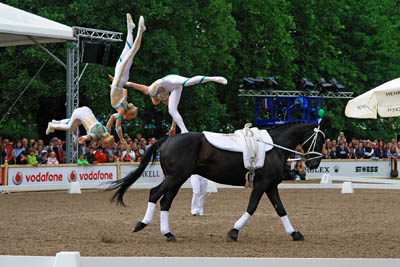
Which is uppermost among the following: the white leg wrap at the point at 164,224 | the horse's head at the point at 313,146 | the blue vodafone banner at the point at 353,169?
the horse's head at the point at 313,146

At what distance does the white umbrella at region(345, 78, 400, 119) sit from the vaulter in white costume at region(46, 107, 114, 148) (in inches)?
134

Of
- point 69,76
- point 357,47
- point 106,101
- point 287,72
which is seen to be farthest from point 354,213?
point 357,47

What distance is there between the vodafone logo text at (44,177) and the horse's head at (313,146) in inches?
500

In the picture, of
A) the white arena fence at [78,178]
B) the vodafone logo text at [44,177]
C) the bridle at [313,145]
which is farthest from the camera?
the vodafone logo text at [44,177]

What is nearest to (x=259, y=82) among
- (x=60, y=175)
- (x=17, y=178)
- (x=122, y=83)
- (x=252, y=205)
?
(x=60, y=175)

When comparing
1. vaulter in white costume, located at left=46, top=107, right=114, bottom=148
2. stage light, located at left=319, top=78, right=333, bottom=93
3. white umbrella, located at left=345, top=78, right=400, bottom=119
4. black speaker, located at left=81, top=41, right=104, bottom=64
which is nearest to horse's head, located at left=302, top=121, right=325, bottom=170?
white umbrella, located at left=345, top=78, right=400, bottom=119

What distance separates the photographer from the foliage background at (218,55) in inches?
1089

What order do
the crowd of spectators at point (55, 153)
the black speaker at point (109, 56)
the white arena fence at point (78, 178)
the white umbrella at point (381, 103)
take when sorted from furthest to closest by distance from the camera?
the crowd of spectators at point (55, 153) → the white arena fence at point (78, 178) → the black speaker at point (109, 56) → the white umbrella at point (381, 103)

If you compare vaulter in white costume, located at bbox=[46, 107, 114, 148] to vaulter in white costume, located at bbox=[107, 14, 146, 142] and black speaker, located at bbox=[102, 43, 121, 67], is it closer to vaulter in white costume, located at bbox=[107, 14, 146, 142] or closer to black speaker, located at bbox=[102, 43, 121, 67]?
vaulter in white costume, located at bbox=[107, 14, 146, 142]

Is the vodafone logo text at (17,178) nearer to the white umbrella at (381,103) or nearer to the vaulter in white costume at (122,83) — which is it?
the vaulter in white costume at (122,83)

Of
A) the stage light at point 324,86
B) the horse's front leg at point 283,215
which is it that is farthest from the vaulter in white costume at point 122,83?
the stage light at point 324,86

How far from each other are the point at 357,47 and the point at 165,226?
100ft

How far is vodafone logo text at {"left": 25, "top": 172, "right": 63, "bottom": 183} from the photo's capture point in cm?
2248

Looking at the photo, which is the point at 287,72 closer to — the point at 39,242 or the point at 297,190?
the point at 297,190
